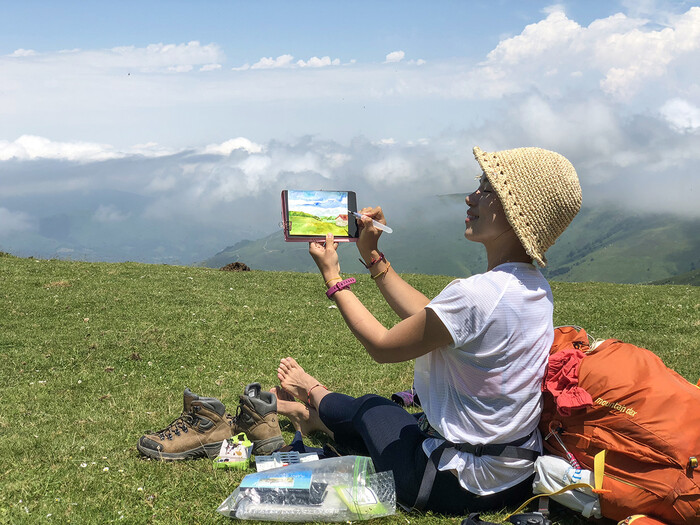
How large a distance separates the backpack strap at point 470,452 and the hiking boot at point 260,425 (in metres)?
2.05

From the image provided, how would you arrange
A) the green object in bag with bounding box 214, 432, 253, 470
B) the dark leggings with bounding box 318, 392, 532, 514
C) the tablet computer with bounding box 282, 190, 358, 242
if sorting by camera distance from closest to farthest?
the dark leggings with bounding box 318, 392, 532, 514, the tablet computer with bounding box 282, 190, 358, 242, the green object in bag with bounding box 214, 432, 253, 470

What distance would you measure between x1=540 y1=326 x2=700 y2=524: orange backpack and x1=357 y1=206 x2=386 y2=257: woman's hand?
6.29 feet

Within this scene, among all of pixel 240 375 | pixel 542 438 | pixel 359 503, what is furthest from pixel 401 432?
pixel 240 375

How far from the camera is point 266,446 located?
6.72 m

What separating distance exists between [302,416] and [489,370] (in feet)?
11.0

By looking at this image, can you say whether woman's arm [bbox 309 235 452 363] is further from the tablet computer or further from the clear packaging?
the clear packaging

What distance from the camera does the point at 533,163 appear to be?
4.66m

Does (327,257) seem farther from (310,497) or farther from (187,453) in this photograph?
(187,453)

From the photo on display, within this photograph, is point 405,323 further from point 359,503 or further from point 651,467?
point 651,467

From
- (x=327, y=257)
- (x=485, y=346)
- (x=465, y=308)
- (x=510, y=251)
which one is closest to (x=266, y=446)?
(x=327, y=257)

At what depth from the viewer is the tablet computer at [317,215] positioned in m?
5.80

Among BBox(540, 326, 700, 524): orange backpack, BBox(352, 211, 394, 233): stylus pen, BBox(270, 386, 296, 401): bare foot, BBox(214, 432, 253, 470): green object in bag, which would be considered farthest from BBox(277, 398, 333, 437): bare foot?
BBox(540, 326, 700, 524): orange backpack

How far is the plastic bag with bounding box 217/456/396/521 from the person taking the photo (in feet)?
17.3

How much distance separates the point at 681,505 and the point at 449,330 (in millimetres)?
2166
